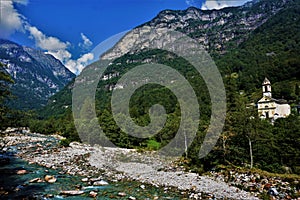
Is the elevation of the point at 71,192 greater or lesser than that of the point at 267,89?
lesser

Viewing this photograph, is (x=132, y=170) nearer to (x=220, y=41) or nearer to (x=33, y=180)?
(x=33, y=180)

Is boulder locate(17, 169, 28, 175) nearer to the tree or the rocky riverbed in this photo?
the rocky riverbed

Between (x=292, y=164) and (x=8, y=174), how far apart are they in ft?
72.4

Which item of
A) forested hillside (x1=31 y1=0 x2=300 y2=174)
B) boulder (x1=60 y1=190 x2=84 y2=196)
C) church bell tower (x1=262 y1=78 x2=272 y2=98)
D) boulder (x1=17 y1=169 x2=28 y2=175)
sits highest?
church bell tower (x1=262 y1=78 x2=272 y2=98)

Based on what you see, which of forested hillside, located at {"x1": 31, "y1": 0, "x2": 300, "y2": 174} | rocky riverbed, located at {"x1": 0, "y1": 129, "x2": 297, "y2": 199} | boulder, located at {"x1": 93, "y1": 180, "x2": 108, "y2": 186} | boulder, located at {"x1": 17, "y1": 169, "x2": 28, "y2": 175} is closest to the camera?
rocky riverbed, located at {"x1": 0, "y1": 129, "x2": 297, "y2": 199}

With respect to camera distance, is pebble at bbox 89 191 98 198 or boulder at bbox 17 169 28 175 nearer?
pebble at bbox 89 191 98 198

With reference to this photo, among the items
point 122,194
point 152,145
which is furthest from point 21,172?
point 152,145

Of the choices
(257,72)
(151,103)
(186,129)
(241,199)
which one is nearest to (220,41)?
(257,72)

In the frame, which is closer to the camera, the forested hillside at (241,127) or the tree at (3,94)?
the tree at (3,94)

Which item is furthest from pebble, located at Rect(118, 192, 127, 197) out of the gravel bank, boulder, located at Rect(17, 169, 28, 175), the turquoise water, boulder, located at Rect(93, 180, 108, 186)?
boulder, located at Rect(17, 169, 28, 175)

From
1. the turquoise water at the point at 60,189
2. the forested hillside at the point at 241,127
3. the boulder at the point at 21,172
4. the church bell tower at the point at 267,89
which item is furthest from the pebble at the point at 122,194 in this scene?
the church bell tower at the point at 267,89

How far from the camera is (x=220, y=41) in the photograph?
656 feet

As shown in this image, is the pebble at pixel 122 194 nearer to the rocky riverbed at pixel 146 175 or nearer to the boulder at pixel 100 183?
the rocky riverbed at pixel 146 175

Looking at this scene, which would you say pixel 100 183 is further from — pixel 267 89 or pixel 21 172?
pixel 267 89
